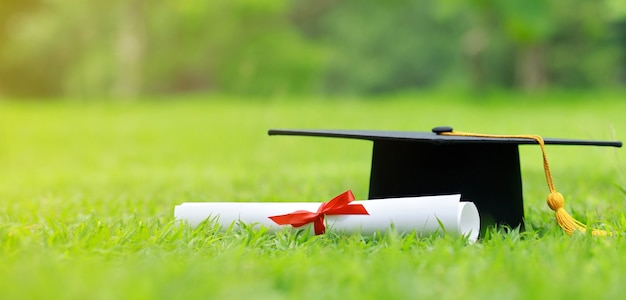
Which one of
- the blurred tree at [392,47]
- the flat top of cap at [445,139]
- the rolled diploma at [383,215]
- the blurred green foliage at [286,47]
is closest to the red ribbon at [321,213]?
the rolled diploma at [383,215]

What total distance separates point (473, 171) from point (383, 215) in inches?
16.9

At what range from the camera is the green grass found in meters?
1.98

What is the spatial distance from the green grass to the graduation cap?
125mm

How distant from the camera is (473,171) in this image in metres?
3.15

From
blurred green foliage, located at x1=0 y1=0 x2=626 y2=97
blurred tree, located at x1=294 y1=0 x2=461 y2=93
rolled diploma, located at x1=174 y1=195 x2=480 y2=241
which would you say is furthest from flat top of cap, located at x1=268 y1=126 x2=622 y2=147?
blurred tree, located at x1=294 y1=0 x2=461 y2=93

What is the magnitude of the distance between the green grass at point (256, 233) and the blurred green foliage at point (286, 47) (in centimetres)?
851

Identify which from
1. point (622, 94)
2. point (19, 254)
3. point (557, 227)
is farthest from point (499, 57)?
point (19, 254)

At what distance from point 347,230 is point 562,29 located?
64.0ft

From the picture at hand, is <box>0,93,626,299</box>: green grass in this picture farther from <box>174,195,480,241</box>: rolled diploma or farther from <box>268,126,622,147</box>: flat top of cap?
<box>268,126,622,147</box>: flat top of cap

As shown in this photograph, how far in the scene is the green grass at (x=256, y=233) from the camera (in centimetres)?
198

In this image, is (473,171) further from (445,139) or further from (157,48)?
(157,48)

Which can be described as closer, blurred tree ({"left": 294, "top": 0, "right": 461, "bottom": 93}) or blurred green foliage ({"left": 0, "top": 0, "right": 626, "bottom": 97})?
blurred green foliage ({"left": 0, "top": 0, "right": 626, "bottom": 97})

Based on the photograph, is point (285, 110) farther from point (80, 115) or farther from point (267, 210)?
point (267, 210)

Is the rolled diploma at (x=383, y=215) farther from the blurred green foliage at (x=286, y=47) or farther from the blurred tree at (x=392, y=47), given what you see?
the blurred tree at (x=392, y=47)
